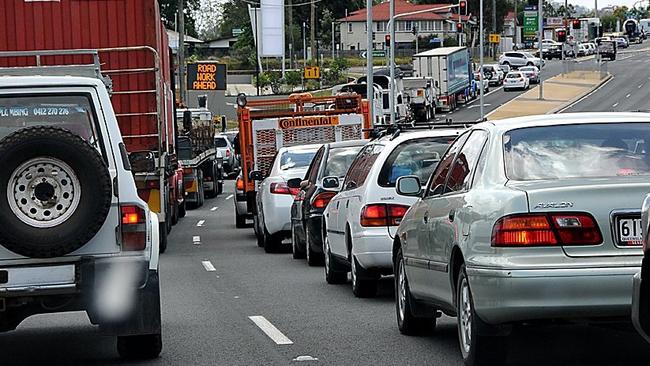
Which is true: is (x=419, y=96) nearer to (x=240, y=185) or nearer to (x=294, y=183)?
(x=240, y=185)

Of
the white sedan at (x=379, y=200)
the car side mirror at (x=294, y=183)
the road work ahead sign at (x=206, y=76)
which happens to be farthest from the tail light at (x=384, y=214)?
the road work ahead sign at (x=206, y=76)

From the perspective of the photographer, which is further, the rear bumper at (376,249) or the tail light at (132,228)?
the rear bumper at (376,249)

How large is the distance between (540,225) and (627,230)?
1.72ft

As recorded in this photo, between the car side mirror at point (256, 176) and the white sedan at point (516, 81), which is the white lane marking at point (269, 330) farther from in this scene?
the white sedan at point (516, 81)

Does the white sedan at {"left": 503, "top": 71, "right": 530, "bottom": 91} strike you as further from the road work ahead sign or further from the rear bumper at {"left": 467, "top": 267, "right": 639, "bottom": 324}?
the rear bumper at {"left": 467, "top": 267, "right": 639, "bottom": 324}

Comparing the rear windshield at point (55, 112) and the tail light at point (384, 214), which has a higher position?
the rear windshield at point (55, 112)

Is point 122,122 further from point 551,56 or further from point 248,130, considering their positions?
point 551,56

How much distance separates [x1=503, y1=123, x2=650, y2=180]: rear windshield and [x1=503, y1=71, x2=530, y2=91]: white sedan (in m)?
83.7

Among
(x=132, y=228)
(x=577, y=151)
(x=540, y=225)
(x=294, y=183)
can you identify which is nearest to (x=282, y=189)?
(x=294, y=183)

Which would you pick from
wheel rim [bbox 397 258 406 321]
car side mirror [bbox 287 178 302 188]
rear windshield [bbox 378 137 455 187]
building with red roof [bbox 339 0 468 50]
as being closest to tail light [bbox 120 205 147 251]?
wheel rim [bbox 397 258 406 321]

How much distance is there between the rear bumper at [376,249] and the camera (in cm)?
1262

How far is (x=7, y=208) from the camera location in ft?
26.4

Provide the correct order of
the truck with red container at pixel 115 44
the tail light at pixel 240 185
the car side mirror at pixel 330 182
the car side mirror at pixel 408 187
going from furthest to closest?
the tail light at pixel 240 185 → the truck with red container at pixel 115 44 → the car side mirror at pixel 330 182 → the car side mirror at pixel 408 187

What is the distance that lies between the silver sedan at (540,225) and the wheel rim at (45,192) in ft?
8.21
